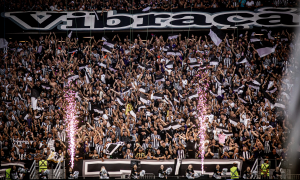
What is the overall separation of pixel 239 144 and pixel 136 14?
10.3 meters

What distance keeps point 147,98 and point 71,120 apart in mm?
3897

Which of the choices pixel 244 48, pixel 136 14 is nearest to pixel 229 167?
pixel 244 48

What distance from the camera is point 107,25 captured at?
19.1 metres

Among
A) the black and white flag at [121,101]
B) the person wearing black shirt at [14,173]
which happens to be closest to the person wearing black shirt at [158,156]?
the black and white flag at [121,101]

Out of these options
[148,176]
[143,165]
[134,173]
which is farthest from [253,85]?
[134,173]

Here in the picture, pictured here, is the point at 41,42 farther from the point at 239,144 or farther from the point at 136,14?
the point at 239,144

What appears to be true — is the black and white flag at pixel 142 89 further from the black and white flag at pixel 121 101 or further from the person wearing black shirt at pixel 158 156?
the person wearing black shirt at pixel 158 156

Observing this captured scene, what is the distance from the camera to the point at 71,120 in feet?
48.3

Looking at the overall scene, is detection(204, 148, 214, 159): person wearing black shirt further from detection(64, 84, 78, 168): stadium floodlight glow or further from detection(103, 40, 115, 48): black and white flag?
detection(103, 40, 115, 48): black and white flag

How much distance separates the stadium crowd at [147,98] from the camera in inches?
535

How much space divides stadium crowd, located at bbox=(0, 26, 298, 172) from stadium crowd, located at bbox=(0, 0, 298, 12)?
2.01 m

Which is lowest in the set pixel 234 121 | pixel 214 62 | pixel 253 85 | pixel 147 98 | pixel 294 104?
pixel 234 121

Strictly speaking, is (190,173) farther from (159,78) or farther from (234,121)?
(159,78)

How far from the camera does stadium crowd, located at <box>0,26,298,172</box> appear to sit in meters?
13.6
